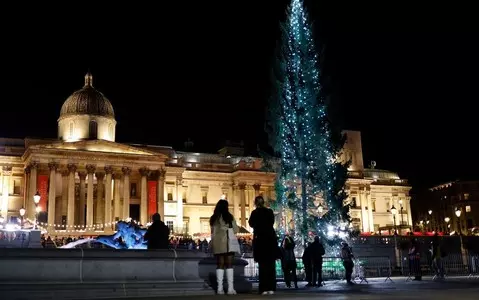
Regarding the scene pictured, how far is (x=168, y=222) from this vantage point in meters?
67.2

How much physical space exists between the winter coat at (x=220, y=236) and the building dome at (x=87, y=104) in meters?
55.0

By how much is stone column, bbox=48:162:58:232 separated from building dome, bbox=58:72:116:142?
6849mm

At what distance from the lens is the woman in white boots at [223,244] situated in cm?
1247

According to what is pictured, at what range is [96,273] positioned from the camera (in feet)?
40.4

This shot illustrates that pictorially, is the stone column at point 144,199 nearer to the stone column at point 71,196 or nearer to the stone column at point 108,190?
the stone column at point 108,190

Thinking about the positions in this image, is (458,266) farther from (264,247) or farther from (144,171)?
(144,171)

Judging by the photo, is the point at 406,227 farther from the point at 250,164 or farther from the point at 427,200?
the point at 427,200

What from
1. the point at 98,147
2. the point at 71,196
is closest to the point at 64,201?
the point at 71,196

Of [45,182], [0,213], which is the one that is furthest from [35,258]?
[0,213]

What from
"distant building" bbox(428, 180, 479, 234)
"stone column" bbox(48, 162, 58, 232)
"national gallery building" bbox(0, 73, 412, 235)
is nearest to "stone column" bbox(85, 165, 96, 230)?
"national gallery building" bbox(0, 73, 412, 235)

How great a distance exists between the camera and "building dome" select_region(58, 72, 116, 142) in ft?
212

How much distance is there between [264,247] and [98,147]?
161ft

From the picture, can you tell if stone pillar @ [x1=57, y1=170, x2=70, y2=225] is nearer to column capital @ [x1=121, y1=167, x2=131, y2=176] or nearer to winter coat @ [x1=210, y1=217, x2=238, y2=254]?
column capital @ [x1=121, y1=167, x2=131, y2=176]

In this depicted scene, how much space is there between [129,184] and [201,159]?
44.5 feet
